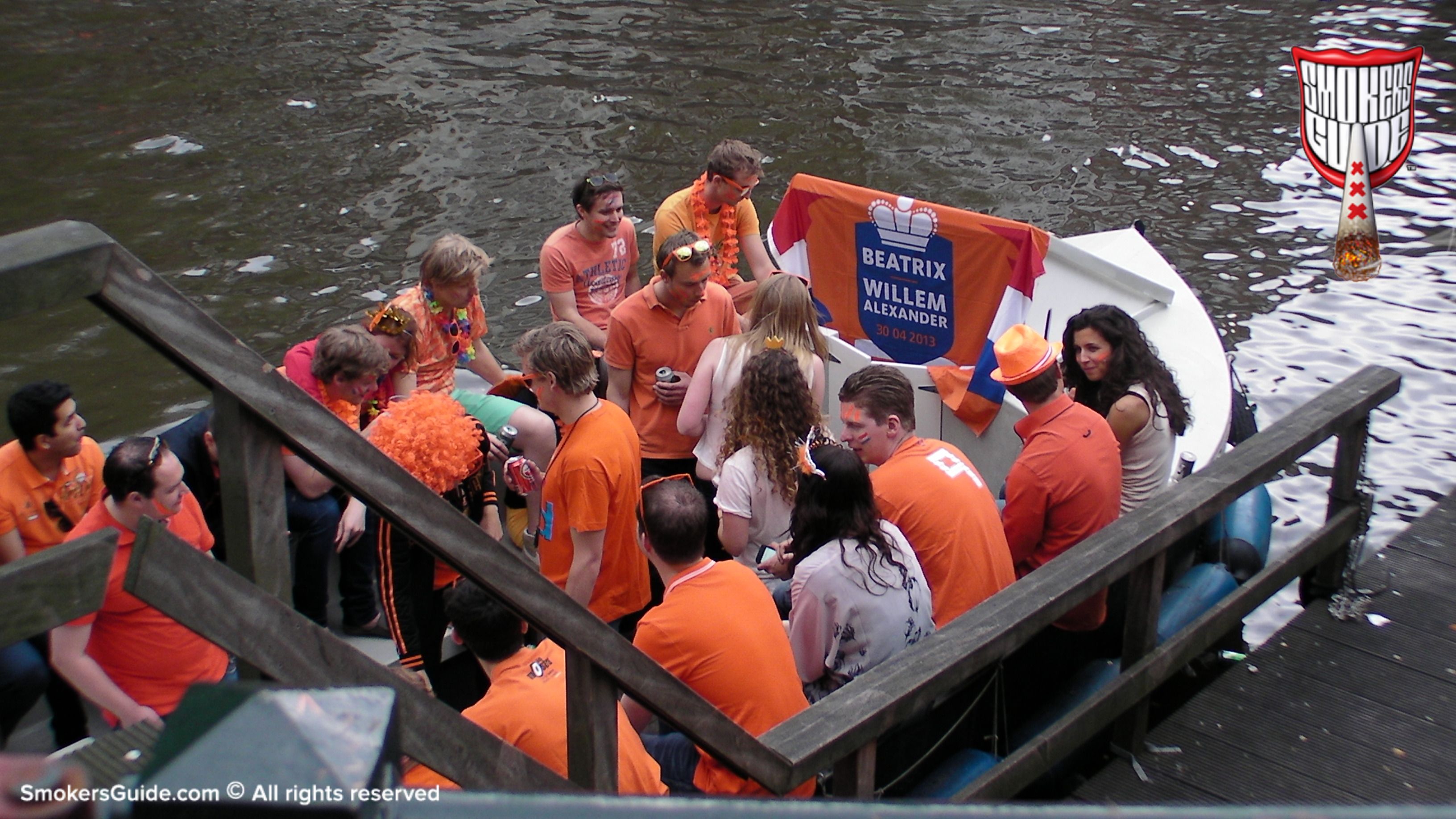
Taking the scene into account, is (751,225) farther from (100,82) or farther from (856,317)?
(100,82)

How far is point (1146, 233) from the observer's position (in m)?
11.5

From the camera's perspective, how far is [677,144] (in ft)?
45.1

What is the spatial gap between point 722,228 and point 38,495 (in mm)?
3651

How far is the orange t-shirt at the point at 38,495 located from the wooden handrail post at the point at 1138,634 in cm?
339

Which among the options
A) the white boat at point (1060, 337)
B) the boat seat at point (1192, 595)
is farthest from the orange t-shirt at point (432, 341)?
the boat seat at point (1192, 595)

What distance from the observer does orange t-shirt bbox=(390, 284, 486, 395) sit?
5434mm

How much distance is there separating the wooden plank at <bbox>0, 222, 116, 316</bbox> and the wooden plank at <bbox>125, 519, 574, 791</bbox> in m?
0.30

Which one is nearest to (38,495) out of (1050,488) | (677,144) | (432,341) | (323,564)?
(323,564)

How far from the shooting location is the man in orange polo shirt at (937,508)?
393 centimetres

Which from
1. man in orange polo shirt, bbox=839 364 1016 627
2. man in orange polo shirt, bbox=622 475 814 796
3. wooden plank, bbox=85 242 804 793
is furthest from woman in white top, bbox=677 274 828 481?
wooden plank, bbox=85 242 804 793

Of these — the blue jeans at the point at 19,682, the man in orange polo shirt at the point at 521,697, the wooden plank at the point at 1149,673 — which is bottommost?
the wooden plank at the point at 1149,673

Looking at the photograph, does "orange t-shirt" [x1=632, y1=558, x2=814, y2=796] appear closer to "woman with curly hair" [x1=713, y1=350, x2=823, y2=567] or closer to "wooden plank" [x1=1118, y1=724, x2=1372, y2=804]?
"woman with curly hair" [x1=713, y1=350, x2=823, y2=567]

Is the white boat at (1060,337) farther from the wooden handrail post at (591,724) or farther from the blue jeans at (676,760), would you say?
the wooden handrail post at (591,724)

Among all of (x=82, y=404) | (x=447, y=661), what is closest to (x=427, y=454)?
(x=447, y=661)
